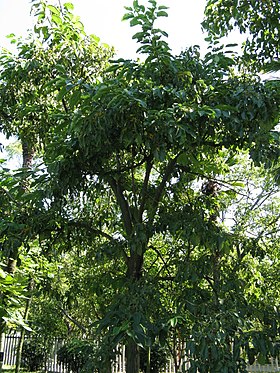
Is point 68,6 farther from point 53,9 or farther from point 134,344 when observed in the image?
point 134,344

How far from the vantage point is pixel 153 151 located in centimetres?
306

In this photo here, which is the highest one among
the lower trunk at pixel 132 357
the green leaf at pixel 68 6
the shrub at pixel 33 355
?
the green leaf at pixel 68 6

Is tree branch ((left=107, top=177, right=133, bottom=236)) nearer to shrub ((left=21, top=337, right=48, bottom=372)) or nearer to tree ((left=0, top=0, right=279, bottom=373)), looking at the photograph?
tree ((left=0, top=0, right=279, bottom=373))

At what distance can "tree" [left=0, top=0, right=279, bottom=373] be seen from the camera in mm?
2846

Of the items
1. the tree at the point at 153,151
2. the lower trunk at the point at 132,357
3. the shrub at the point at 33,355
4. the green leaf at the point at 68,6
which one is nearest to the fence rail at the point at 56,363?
the shrub at the point at 33,355

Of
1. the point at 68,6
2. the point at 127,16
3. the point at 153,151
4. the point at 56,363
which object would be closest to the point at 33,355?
the point at 56,363

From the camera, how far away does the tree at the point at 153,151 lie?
285cm

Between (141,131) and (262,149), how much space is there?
0.93 meters

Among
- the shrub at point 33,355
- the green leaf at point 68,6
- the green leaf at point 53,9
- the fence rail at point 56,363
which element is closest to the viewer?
the green leaf at point 53,9

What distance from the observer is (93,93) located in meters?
3.06

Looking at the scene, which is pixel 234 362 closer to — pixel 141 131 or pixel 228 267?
pixel 228 267

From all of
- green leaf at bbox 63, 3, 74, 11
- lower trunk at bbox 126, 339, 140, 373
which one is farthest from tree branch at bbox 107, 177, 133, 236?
green leaf at bbox 63, 3, 74, 11

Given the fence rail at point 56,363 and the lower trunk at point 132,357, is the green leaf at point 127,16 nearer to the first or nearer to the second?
the lower trunk at point 132,357

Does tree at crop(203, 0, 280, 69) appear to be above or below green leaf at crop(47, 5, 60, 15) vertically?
above
